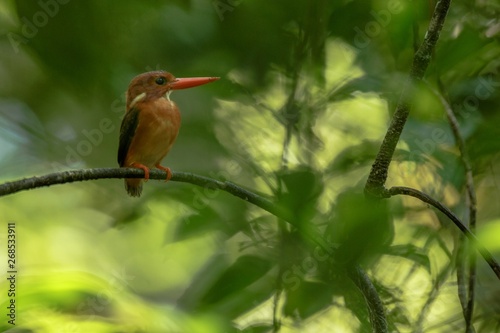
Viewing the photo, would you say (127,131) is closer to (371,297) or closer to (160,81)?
(160,81)

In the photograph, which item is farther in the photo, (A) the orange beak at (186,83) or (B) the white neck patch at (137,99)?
(B) the white neck patch at (137,99)

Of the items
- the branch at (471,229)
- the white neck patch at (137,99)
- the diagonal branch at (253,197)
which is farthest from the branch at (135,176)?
the branch at (471,229)

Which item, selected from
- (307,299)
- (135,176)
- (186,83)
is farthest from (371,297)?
(186,83)

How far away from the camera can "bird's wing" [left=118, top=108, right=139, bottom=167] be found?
1030 millimetres

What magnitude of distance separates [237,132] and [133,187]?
0.22 metres

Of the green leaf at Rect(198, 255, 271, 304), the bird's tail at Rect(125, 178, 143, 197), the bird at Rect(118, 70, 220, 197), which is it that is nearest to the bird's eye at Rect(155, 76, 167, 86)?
the bird at Rect(118, 70, 220, 197)

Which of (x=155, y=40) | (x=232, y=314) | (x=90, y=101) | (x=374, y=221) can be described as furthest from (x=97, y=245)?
(x=374, y=221)

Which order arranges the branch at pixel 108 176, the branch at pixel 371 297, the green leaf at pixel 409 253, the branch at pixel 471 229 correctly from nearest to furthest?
1. the branch at pixel 108 176
2. the branch at pixel 371 297
3. the green leaf at pixel 409 253
4. the branch at pixel 471 229

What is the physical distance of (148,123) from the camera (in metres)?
1.05

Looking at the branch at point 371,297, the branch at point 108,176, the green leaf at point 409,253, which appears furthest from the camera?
the green leaf at point 409,253

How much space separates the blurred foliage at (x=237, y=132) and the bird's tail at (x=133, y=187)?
27mm

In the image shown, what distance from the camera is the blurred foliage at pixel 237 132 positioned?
1.00 meters

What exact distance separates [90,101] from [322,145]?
0.40 meters

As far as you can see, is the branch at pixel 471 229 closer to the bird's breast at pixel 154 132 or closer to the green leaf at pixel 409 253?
the green leaf at pixel 409 253
